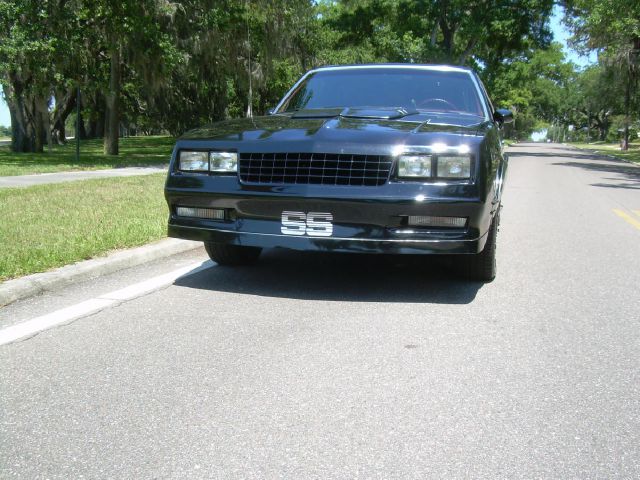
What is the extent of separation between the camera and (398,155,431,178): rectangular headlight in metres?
4.34

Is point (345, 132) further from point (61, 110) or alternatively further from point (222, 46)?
point (61, 110)

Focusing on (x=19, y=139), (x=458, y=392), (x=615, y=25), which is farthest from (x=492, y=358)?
(x=615, y=25)

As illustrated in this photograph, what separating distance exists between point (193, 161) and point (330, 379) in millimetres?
2200

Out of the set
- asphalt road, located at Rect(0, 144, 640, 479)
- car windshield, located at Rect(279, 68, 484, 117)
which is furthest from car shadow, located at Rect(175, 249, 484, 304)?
car windshield, located at Rect(279, 68, 484, 117)

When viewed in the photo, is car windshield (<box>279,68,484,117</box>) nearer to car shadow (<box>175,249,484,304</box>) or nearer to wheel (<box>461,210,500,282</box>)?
wheel (<box>461,210,500,282</box>)

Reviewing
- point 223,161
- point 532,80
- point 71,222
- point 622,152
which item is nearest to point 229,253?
point 223,161

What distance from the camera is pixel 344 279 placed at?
5.34 m

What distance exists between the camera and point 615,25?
25969 mm

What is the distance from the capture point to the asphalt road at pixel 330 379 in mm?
2500

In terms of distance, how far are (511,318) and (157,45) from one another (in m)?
16.9

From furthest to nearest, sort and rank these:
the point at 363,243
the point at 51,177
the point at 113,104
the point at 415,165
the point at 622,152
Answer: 1. the point at 622,152
2. the point at 113,104
3. the point at 51,177
4. the point at 363,243
5. the point at 415,165

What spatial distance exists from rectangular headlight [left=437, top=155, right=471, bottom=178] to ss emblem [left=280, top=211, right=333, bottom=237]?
30.4 inches

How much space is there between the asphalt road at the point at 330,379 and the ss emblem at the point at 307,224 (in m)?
0.49

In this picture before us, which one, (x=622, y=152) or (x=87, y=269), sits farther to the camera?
(x=622, y=152)
